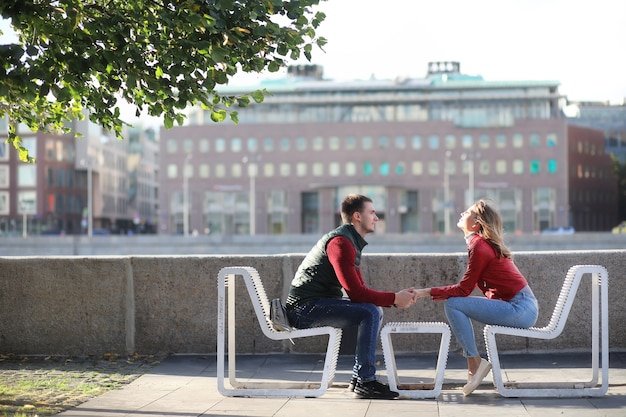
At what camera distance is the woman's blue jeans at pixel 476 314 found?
7.81 metres

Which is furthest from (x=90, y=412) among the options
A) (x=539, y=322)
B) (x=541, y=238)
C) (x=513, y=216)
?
(x=513, y=216)

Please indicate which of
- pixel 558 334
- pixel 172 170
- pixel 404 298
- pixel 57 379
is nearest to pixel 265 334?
pixel 404 298

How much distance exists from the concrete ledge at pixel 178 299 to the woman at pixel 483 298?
262cm

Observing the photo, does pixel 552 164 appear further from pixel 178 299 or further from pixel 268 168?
pixel 178 299

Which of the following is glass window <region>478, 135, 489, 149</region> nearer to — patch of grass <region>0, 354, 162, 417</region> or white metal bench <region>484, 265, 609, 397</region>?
patch of grass <region>0, 354, 162, 417</region>

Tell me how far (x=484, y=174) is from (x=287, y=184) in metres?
20.4

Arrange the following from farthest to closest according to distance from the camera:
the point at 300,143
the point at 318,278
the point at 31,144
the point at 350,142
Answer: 1. the point at 31,144
2. the point at 300,143
3. the point at 350,142
4. the point at 318,278

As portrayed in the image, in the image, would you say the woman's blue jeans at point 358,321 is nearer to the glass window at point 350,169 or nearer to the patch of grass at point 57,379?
the patch of grass at point 57,379

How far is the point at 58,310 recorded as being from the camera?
35.9ft

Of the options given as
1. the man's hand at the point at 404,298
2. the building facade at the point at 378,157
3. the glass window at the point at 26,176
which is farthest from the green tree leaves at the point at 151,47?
the glass window at the point at 26,176

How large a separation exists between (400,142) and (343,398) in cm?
10244

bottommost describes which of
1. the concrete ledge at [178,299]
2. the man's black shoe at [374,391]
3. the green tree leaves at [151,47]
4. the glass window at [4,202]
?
the man's black shoe at [374,391]

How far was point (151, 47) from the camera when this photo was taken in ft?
29.7

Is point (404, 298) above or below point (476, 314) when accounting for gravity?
above
